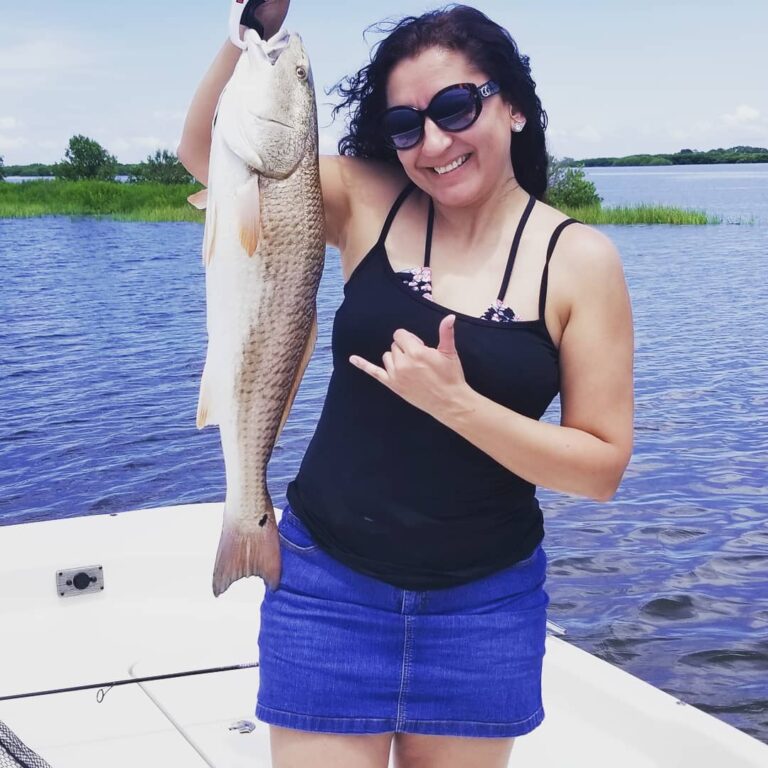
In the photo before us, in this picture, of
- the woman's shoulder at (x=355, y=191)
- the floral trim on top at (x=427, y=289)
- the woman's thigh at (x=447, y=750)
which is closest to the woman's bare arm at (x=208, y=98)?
the woman's shoulder at (x=355, y=191)

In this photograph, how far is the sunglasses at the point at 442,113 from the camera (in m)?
2.30

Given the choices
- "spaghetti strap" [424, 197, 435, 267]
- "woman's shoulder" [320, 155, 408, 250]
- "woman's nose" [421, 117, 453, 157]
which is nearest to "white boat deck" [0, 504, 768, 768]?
"spaghetti strap" [424, 197, 435, 267]

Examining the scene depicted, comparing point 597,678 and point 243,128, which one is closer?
point 243,128

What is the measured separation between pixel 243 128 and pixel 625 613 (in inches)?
278

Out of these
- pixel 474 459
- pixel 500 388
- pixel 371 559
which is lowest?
pixel 371 559

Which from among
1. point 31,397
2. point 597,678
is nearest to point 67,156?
point 31,397

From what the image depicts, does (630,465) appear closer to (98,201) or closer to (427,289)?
(427,289)

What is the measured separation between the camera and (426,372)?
2.09 m

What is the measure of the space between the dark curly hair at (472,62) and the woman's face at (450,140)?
0.03 meters

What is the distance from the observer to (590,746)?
3967mm

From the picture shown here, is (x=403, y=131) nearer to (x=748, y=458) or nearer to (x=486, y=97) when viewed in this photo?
(x=486, y=97)

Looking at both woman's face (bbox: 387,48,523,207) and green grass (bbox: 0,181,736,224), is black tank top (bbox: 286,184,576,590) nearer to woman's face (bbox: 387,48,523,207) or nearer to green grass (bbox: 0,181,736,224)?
woman's face (bbox: 387,48,523,207)

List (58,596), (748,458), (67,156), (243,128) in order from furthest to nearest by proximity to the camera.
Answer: (67,156) < (748,458) < (58,596) < (243,128)

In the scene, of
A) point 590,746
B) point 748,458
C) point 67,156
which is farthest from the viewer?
point 67,156
